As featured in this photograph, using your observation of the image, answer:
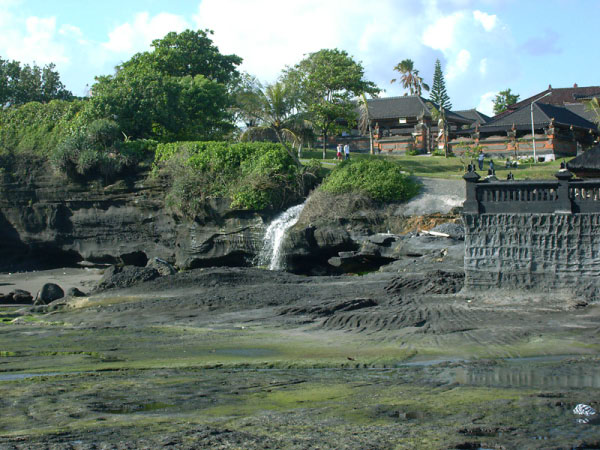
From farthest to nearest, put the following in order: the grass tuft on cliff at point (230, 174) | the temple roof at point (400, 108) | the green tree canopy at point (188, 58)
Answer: the temple roof at point (400, 108), the green tree canopy at point (188, 58), the grass tuft on cliff at point (230, 174)

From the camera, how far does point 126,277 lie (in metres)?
23.6

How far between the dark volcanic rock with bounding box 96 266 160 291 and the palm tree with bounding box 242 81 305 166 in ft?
40.0

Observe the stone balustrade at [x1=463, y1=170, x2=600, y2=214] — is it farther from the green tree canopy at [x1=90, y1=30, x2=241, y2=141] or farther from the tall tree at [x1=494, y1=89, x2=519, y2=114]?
the tall tree at [x1=494, y1=89, x2=519, y2=114]

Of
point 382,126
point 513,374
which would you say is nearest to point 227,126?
point 382,126

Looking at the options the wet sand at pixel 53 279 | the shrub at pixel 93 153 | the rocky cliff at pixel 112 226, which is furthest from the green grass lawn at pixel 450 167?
the wet sand at pixel 53 279

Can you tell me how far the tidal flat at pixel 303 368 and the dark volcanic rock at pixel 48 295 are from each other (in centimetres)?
200

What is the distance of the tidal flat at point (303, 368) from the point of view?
25.6ft

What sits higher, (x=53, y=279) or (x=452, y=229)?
(x=452, y=229)

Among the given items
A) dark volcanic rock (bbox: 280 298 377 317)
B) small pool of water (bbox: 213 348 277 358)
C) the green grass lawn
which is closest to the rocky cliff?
the green grass lawn

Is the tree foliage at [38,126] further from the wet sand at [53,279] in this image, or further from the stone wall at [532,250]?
the stone wall at [532,250]

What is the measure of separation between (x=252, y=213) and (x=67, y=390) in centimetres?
2201

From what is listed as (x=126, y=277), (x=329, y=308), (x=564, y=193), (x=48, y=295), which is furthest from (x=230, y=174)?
(x=564, y=193)

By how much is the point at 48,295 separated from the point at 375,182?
14267mm

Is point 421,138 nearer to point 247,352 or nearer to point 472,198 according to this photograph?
point 472,198
